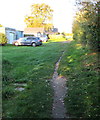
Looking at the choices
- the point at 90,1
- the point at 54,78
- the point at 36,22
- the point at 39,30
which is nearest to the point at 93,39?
the point at 90,1

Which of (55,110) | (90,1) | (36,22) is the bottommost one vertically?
(55,110)

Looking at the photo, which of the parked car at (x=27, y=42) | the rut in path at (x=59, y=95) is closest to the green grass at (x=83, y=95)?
the rut in path at (x=59, y=95)

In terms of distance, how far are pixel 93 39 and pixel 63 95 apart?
18.3 ft

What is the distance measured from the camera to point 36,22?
66.1 metres

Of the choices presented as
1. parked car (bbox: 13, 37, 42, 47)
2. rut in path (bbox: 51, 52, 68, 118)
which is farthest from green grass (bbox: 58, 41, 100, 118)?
parked car (bbox: 13, 37, 42, 47)

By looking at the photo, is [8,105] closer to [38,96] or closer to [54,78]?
[38,96]

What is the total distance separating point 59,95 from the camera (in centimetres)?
535

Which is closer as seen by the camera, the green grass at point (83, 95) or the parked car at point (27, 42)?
the green grass at point (83, 95)

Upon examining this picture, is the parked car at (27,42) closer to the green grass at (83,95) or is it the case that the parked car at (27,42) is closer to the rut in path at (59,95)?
the rut in path at (59,95)

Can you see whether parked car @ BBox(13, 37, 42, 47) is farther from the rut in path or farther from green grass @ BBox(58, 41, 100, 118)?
green grass @ BBox(58, 41, 100, 118)

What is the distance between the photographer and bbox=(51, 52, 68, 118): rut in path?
4.13 metres

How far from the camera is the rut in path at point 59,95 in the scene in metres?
4.13

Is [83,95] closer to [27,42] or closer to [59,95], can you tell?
[59,95]

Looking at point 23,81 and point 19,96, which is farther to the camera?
point 23,81
